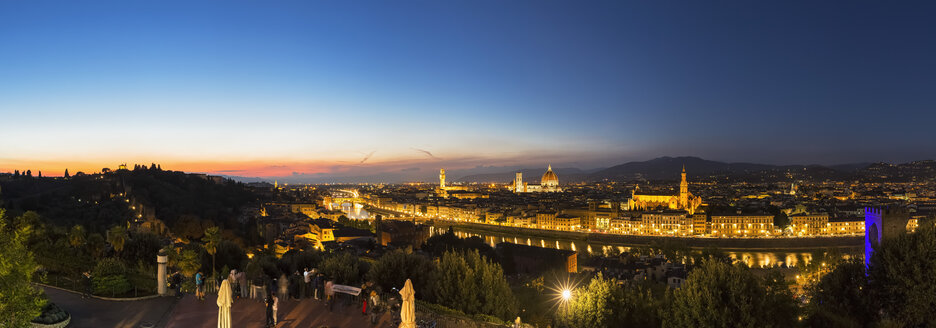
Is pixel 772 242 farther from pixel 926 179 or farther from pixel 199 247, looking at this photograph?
pixel 926 179

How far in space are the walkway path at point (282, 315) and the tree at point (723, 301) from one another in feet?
12.7

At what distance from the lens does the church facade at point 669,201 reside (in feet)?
208

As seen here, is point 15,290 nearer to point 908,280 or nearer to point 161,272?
point 161,272

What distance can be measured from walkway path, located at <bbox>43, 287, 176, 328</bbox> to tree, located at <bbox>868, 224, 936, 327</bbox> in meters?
9.89

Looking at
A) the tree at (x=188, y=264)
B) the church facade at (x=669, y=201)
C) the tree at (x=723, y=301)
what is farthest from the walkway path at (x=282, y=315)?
the church facade at (x=669, y=201)

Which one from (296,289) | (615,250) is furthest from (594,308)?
(615,250)

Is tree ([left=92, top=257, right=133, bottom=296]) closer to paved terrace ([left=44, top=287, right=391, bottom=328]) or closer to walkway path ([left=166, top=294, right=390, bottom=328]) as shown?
paved terrace ([left=44, top=287, right=391, bottom=328])

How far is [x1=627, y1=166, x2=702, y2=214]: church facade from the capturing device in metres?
63.5

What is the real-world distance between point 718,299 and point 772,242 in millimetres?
33894

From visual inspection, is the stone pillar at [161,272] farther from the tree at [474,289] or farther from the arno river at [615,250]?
the arno river at [615,250]

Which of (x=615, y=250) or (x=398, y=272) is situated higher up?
(x=398, y=272)

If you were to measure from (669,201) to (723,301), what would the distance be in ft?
216

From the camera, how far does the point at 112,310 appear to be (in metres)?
7.54

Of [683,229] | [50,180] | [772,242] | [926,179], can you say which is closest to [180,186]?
[50,180]
